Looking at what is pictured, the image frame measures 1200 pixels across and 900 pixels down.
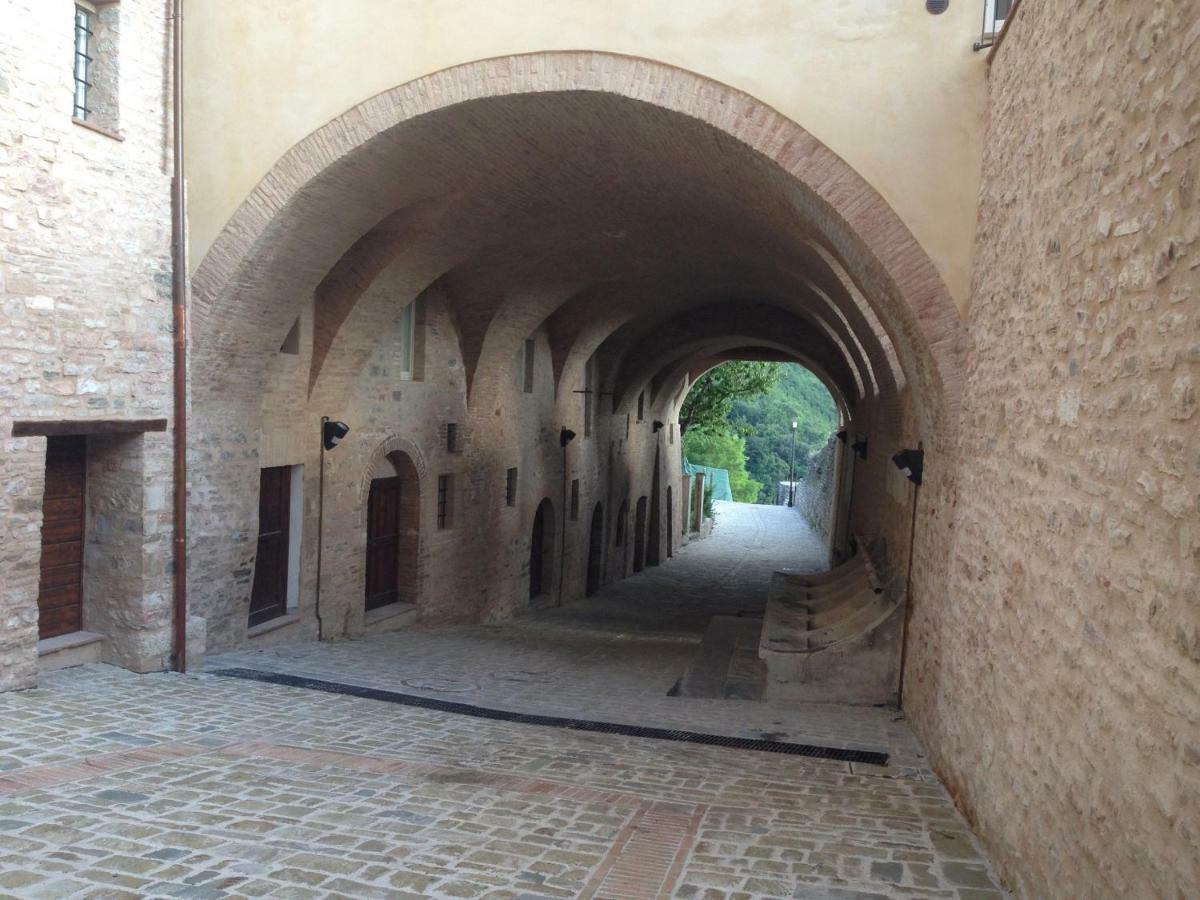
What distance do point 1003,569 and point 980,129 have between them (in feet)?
10.7

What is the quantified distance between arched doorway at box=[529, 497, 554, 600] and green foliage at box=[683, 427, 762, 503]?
28.5 m

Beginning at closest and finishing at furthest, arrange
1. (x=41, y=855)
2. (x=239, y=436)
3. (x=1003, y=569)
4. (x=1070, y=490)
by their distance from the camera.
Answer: (x=1070, y=490)
(x=41, y=855)
(x=1003, y=569)
(x=239, y=436)

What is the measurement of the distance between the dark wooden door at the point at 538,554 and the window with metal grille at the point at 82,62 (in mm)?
10712

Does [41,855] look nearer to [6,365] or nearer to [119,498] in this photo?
[6,365]

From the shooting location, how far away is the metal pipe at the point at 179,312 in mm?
8289

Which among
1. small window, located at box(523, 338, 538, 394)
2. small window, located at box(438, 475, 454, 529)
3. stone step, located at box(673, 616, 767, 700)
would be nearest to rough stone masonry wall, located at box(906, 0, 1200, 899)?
stone step, located at box(673, 616, 767, 700)

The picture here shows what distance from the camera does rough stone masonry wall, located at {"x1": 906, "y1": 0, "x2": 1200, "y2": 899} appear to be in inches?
115

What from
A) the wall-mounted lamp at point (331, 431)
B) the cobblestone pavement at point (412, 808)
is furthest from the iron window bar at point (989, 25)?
the wall-mounted lamp at point (331, 431)

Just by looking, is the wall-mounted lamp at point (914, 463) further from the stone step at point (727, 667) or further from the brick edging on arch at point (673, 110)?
the stone step at point (727, 667)

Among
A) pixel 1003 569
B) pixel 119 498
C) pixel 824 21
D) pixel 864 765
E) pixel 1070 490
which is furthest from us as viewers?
pixel 119 498

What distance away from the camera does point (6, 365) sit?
6863 millimetres

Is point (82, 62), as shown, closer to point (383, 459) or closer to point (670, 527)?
point (383, 459)

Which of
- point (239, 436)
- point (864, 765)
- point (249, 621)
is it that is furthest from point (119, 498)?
point (864, 765)

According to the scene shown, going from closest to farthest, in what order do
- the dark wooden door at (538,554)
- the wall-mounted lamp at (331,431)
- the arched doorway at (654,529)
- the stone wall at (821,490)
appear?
1. the wall-mounted lamp at (331,431)
2. the dark wooden door at (538,554)
3. the arched doorway at (654,529)
4. the stone wall at (821,490)
